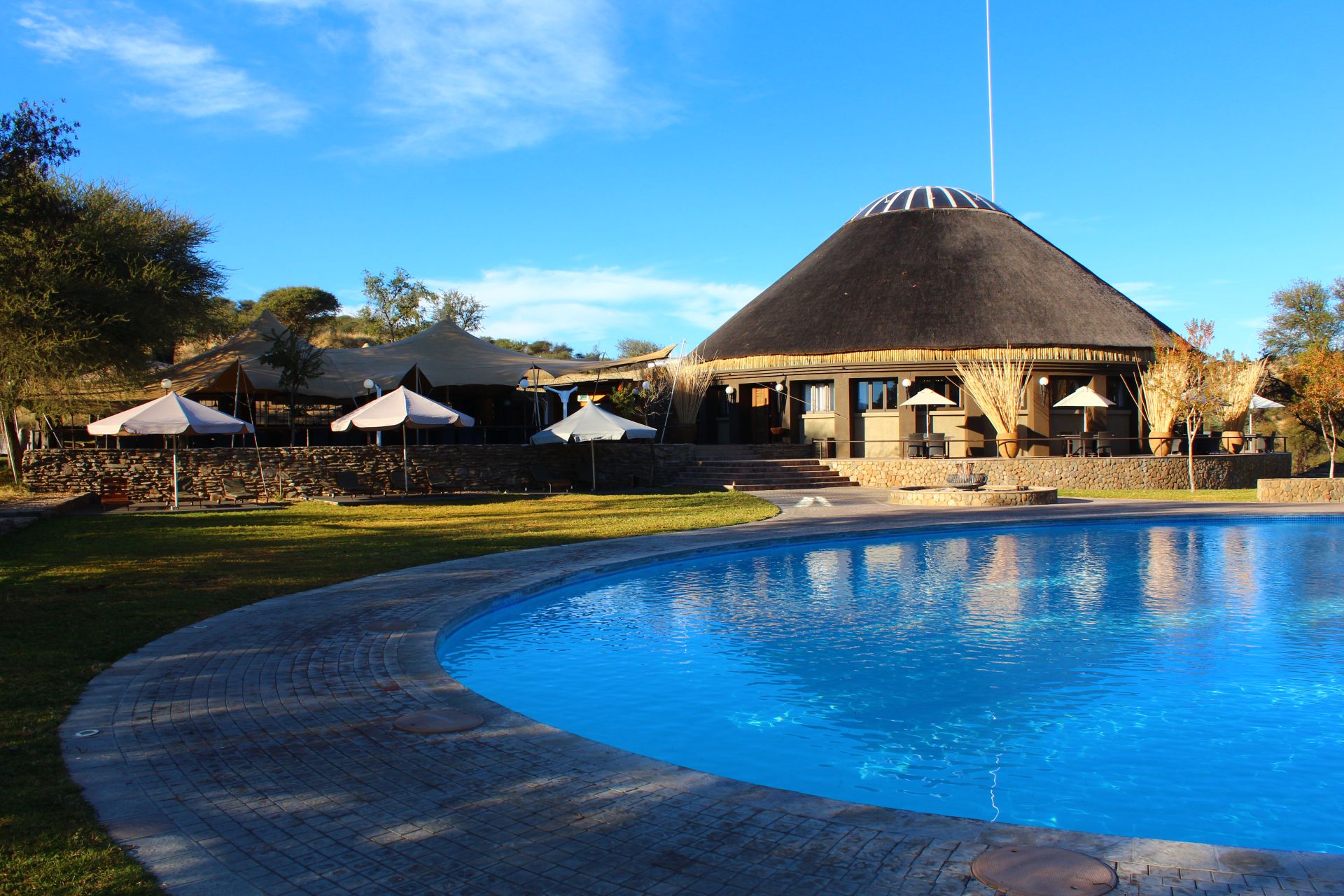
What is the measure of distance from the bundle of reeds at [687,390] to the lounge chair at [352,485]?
391 inches

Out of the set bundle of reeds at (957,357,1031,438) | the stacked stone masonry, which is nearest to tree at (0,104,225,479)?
the stacked stone masonry

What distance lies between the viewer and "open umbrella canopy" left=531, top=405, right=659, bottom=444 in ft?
67.7

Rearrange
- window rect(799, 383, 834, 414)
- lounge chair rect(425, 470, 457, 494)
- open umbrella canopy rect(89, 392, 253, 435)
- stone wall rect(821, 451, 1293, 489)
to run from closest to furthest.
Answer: open umbrella canopy rect(89, 392, 253, 435) → lounge chair rect(425, 470, 457, 494) → stone wall rect(821, 451, 1293, 489) → window rect(799, 383, 834, 414)

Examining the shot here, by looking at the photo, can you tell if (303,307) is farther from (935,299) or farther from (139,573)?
(139,573)

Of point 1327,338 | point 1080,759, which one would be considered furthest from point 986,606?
point 1327,338

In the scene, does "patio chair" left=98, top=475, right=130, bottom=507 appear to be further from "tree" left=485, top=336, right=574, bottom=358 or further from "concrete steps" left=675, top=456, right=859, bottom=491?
"tree" left=485, top=336, right=574, bottom=358

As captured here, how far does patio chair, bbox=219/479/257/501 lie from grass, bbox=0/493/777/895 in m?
1.84

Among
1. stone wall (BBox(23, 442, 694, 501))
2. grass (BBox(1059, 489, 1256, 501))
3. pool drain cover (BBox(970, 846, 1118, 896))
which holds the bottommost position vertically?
pool drain cover (BBox(970, 846, 1118, 896))

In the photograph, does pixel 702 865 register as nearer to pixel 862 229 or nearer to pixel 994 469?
pixel 994 469

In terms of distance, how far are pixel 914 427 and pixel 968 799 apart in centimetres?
2444

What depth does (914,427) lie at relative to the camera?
2842 cm

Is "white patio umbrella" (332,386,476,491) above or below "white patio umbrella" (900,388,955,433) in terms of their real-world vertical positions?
below


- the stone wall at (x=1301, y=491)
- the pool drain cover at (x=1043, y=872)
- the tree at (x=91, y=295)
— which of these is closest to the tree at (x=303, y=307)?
the tree at (x=91, y=295)

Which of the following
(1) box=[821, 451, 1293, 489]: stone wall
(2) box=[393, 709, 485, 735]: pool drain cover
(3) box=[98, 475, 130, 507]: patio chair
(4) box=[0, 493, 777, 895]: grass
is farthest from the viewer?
(1) box=[821, 451, 1293, 489]: stone wall
